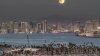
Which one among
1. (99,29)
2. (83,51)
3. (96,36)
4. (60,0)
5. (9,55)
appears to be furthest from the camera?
(99,29)

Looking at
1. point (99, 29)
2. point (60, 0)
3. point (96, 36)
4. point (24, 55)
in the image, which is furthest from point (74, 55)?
point (99, 29)

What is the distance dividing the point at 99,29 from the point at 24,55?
15163 cm

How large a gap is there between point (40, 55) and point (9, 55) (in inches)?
146

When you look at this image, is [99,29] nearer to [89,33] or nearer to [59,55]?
[89,33]

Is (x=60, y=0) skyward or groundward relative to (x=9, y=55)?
skyward

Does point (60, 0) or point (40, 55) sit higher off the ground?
point (60, 0)

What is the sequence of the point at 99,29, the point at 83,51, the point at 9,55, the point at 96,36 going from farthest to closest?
the point at 99,29 < the point at 96,36 < the point at 83,51 < the point at 9,55

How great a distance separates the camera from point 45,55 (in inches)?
1972

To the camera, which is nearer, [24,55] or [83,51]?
[24,55]

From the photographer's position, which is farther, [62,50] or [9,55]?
[62,50]

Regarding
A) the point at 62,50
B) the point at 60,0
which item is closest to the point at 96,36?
the point at 62,50

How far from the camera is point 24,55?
164 feet

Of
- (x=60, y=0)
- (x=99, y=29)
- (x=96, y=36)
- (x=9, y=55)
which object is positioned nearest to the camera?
(x=60, y=0)

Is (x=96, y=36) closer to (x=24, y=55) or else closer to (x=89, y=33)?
(x=89, y=33)
